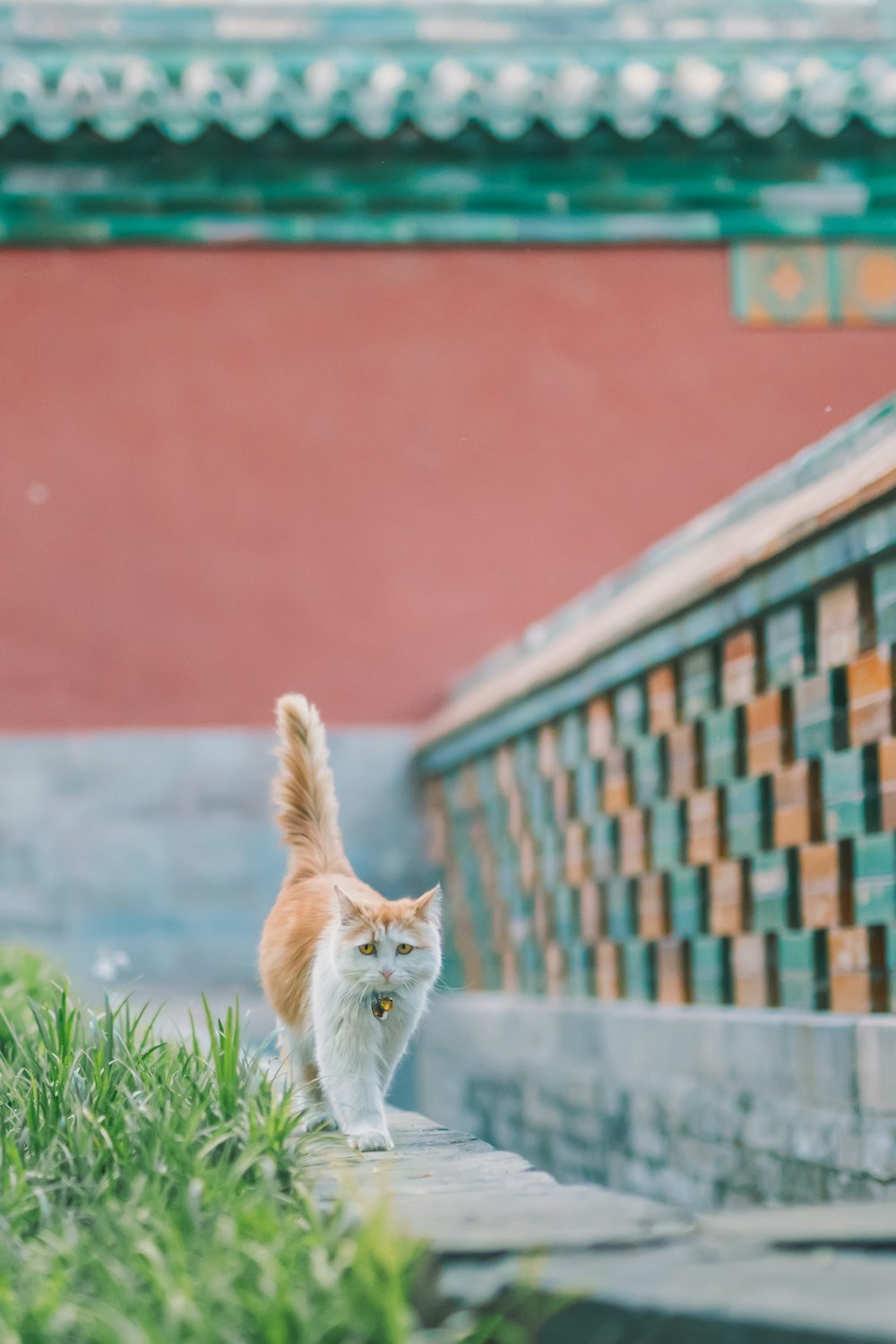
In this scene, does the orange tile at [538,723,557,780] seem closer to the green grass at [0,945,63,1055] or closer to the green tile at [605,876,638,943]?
the green tile at [605,876,638,943]

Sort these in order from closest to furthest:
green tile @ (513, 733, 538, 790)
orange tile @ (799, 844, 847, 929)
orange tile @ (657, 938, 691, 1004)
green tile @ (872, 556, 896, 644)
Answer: green tile @ (872, 556, 896, 644) < orange tile @ (799, 844, 847, 929) < orange tile @ (657, 938, 691, 1004) < green tile @ (513, 733, 538, 790)

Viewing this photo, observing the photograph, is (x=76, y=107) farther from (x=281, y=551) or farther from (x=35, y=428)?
(x=281, y=551)

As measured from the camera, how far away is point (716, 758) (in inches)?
143

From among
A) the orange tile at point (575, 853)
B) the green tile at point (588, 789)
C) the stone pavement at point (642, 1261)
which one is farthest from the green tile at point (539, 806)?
the stone pavement at point (642, 1261)

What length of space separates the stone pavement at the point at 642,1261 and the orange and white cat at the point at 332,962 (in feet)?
0.95

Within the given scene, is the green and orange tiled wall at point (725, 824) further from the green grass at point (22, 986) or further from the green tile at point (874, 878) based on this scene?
the green grass at point (22, 986)

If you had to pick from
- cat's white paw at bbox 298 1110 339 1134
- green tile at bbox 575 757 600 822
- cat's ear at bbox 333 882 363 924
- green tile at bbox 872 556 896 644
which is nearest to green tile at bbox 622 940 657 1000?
green tile at bbox 575 757 600 822

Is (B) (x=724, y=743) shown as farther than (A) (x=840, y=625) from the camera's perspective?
Yes

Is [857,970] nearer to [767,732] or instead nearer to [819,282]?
[767,732]

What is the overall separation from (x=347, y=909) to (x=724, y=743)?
4.91 feet

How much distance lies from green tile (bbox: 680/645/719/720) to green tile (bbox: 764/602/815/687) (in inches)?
11.8

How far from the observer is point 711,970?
370 centimetres

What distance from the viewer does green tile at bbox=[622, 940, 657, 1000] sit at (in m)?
4.12

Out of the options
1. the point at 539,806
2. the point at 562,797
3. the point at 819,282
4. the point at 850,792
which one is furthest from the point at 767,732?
the point at 819,282
